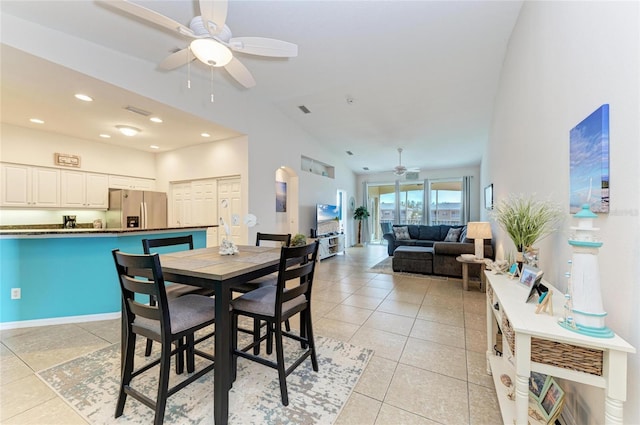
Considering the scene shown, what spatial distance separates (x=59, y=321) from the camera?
2734 millimetres

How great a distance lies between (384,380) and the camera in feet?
5.98

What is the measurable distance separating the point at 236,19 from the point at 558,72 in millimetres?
2834

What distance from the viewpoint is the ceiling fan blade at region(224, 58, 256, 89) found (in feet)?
7.63

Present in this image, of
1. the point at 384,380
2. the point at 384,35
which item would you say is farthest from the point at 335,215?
the point at 384,380

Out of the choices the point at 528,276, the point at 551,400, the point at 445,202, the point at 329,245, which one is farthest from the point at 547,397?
the point at 445,202

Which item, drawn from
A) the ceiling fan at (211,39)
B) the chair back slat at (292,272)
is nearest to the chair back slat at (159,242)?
the chair back slat at (292,272)

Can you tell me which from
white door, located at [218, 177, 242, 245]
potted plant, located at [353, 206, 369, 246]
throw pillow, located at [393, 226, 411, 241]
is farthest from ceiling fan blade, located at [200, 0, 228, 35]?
potted plant, located at [353, 206, 369, 246]

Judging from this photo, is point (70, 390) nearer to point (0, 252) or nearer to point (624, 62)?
point (0, 252)

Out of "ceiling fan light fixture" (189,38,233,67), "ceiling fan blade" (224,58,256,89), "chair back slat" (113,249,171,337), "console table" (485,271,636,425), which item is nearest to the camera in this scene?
"console table" (485,271,636,425)

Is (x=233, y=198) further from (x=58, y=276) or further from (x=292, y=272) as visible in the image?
(x=292, y=272)

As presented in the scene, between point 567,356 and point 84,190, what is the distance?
6811 mm

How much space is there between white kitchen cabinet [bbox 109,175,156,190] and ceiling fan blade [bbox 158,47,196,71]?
4047mm

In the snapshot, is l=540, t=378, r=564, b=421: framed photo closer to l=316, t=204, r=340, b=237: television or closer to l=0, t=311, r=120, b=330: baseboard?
l=0, t=311, r=120, b=330: baseboard

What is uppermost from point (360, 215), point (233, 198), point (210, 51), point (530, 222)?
point (210, 51)
